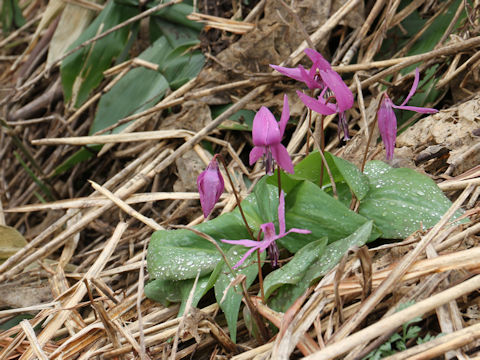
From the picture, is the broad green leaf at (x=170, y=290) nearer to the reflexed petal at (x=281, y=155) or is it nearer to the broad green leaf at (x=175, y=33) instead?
the reflexed petal at (x=281, y=155)

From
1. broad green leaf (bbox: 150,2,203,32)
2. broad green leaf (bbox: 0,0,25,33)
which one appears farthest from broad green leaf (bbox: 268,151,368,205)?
broad green leaf (bbox: 0,0,25,33)

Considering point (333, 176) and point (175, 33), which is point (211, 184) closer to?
point (333, 176)

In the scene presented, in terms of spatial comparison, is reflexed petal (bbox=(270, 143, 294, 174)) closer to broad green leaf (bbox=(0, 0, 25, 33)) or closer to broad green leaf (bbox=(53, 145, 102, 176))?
broad green leaf (bbox=(53, 145, 102, 176))

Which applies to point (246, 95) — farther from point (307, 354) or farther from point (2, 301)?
point (307, 354)

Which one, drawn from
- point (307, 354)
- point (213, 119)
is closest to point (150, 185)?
point (213, 119)

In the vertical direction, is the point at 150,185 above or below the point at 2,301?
above
